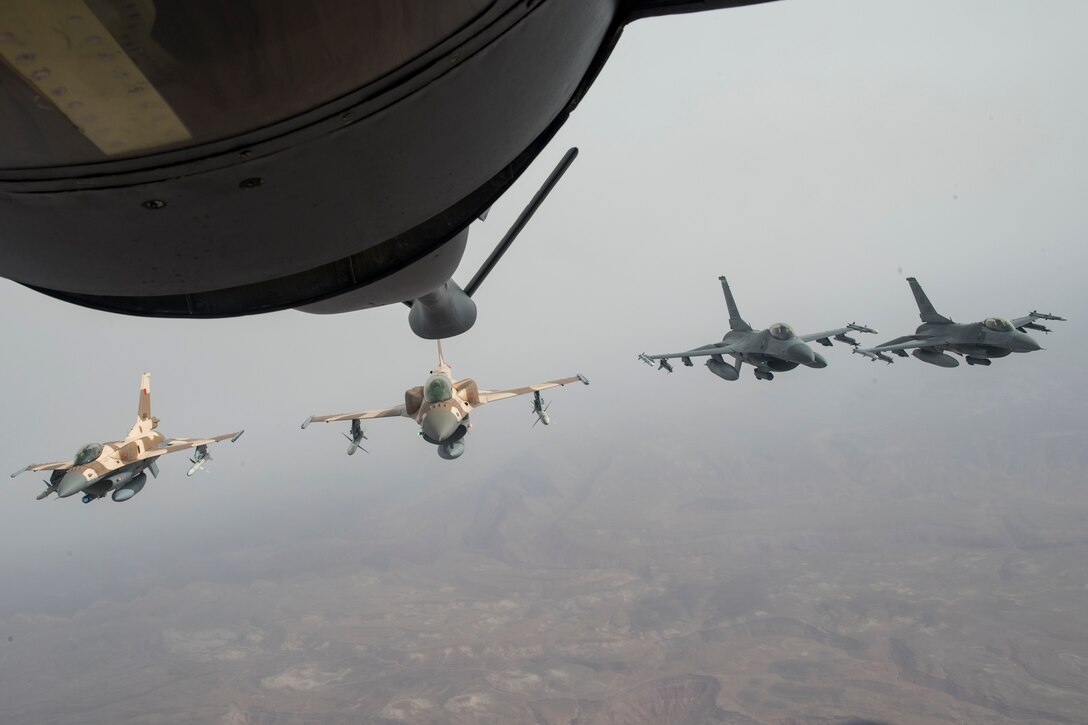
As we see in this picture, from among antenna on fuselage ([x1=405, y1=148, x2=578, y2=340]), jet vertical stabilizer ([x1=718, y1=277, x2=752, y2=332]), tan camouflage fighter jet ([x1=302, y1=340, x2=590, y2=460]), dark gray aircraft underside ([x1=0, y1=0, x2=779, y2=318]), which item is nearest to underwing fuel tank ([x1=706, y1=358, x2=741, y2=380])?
jet vertical stabilizer ([x1=718, y1=277, x2=752, y2=332])

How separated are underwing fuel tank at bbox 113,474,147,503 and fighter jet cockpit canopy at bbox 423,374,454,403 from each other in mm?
12243

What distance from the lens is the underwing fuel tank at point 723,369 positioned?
2436 centimetres

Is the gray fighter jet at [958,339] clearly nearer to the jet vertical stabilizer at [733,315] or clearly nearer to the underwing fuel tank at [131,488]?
the jet vertical stabilizer at [733,315]

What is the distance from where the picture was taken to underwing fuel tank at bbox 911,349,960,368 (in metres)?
21.7

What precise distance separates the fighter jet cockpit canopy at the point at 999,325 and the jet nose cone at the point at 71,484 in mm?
37336

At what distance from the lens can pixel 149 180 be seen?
45.0 inches

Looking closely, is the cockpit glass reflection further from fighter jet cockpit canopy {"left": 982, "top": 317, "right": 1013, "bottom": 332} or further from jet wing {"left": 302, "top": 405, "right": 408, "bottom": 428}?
jet wing {"left": 302, "top": 405, "right": 408, "bottom": 428}

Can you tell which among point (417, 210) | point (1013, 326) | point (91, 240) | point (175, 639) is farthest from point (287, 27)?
point (175, 639)

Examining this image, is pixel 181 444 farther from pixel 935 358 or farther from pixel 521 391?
pixel 935 358

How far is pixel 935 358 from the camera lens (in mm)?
23094

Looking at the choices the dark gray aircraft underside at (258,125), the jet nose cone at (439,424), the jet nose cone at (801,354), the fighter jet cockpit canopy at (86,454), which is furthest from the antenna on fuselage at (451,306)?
the fighter jet cockpit canopy at (86,454)

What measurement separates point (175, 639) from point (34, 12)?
178m

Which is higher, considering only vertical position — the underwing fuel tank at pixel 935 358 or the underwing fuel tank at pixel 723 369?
the underwing fuel tank at pixel 723 369

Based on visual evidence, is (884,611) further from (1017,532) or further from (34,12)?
(34,12)
